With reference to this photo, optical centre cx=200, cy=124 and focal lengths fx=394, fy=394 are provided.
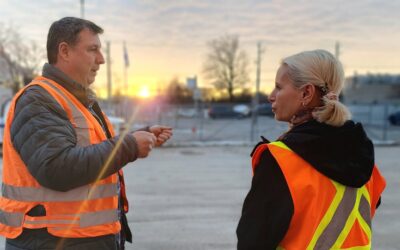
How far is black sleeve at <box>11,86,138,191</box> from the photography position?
5.52 feet

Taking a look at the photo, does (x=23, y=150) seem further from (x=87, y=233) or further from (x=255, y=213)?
(x=255, y=213)

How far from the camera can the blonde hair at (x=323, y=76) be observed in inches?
64.6

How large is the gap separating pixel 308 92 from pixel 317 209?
0.49m

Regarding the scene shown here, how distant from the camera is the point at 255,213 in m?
1.58

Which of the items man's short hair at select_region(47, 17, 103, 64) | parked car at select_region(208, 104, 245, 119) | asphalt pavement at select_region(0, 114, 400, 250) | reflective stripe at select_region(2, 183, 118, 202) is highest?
man's short hair at select_region(47, 17, 103, 64)

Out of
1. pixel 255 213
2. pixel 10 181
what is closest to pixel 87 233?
pixel 10 181

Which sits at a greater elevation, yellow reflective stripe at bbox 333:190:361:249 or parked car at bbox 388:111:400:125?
yellow reflective stripe at bbox 333:190:361:249

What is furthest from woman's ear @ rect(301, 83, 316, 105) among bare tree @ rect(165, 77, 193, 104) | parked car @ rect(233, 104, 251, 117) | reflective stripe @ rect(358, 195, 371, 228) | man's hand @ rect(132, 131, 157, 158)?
bare tree @ rect(165, 77, 193, 104)

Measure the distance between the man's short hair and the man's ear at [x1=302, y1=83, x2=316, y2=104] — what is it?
1123 millimetres

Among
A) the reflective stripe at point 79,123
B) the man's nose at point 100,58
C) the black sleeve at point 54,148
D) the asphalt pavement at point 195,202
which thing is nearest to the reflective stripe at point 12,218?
the black sleeve at point 54,148

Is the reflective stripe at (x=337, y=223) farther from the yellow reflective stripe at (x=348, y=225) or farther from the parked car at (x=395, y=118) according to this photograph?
the parked car at (x=395, y=118)

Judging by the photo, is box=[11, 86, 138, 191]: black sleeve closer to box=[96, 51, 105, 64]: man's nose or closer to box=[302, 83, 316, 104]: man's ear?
box=[96, 51, 105, 64]: man's nose

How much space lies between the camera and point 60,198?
5.91ft

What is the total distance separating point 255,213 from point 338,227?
364mm
